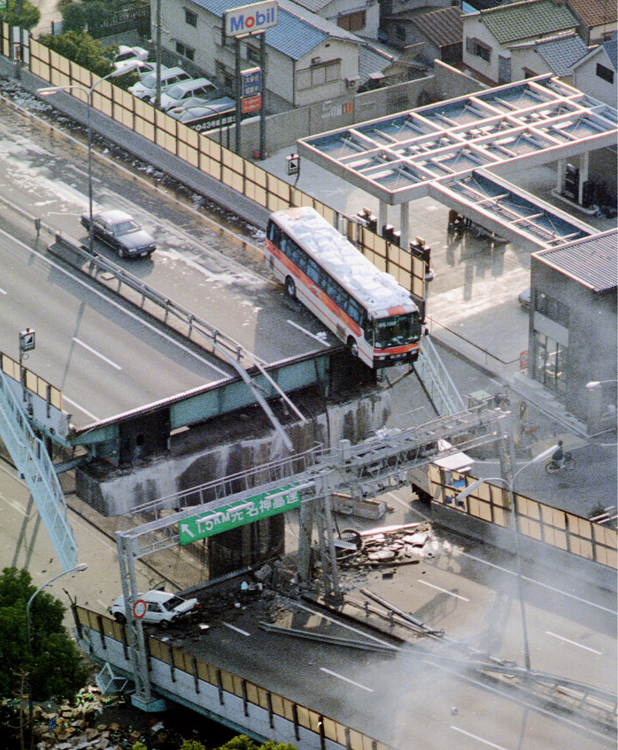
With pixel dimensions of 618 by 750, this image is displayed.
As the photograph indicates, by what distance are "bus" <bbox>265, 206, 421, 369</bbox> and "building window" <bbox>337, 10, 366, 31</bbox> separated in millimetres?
43648

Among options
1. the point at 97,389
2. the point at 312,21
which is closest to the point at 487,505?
the point at 97,389

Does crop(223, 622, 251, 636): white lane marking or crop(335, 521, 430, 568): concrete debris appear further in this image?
crop(335, 521, 430, 568): concrete debris

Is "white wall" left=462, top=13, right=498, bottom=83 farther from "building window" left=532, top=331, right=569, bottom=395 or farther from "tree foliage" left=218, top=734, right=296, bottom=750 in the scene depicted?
"tree foliage" left=218, top=734, right=296, bottom=750

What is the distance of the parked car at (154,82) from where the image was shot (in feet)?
346

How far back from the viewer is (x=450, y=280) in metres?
90.2

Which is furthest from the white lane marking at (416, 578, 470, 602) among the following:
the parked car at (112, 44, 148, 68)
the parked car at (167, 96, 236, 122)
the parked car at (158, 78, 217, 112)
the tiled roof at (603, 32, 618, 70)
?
the parked car at (112, 44, 148, 68)

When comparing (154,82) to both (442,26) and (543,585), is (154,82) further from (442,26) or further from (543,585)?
(543,585)

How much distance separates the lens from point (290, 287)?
240 feet

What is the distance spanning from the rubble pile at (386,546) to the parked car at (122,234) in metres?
16.8

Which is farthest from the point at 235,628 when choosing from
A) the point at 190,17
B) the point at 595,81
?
the point at 190,17

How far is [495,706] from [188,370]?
19.1 m

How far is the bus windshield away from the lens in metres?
66.4

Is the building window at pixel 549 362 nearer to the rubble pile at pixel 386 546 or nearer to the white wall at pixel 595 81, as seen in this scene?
the rubble pile at pixel 386 546

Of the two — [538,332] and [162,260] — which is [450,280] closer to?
[538,332]
